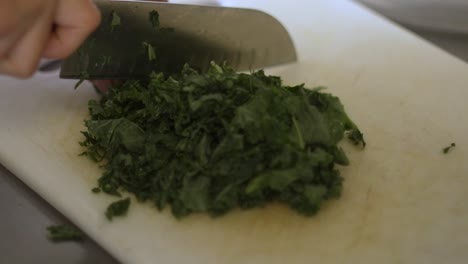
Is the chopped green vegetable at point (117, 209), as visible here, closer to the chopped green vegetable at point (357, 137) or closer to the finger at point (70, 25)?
the finger at point (70, 25)

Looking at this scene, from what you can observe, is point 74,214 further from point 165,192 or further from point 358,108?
point 358,108

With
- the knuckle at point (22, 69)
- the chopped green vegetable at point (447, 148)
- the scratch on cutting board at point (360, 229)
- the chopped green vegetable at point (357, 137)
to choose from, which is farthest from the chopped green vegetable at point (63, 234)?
the chopped green vegetable at point (447, 148)

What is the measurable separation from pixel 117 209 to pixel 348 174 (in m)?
0.61

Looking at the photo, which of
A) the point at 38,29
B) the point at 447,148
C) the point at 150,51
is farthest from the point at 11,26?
the point at 447,148

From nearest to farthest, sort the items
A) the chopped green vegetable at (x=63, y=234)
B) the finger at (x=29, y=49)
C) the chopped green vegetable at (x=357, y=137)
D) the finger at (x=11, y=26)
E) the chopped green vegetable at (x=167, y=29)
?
the finger at (x=11, y=26), the finger at (x=29, y=49), the chopped green vegetable at (x=63, y=234), the chopped green vegetable at (x=357, y=137), the chopped green vegetable at (x=167, y=29)

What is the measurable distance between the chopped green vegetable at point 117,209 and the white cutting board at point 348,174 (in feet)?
0.07

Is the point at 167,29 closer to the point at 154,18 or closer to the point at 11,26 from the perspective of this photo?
the point at 154,18

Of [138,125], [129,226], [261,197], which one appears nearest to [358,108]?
[261,197]

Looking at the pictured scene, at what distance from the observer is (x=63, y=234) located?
1253 millimetres

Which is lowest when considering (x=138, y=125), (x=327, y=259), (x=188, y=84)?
(x=327, y=259)

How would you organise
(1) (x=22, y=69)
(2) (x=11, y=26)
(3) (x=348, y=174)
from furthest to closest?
(3) (x=348, y=174)
(1) (x=22, y=69)
(2) (x=11, y=26)

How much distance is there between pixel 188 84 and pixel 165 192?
0.97 ft

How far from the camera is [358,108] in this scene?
5.23 ft

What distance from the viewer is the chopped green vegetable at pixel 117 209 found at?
1230 millimetres
